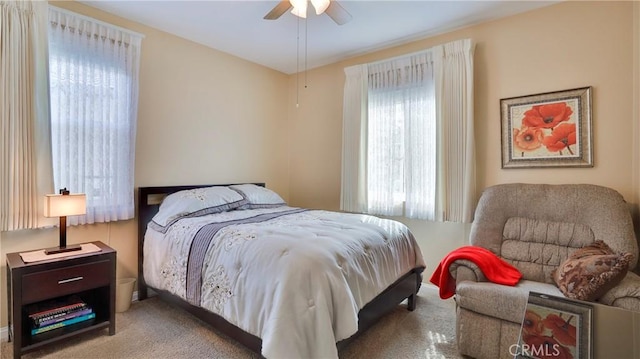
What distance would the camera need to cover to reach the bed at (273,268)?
1.61 m

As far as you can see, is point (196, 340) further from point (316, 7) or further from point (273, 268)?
point (316, 7)

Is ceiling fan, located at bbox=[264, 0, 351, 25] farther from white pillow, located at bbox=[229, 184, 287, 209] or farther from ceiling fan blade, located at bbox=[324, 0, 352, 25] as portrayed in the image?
white pillow, located at bbox=[229, 184, 287, 209]

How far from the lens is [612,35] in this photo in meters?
2.41

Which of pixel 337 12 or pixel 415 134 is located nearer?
pixel 337 12

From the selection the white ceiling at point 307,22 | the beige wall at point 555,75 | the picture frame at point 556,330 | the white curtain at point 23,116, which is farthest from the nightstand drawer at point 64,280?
the beige wall at point 555,75

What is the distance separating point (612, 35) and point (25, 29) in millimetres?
4506

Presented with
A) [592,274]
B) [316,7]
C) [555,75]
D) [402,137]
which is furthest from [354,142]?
[592,274]

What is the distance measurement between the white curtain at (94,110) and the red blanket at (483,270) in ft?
9.16

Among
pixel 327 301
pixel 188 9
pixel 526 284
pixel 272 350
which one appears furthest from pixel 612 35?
pixel 188 9

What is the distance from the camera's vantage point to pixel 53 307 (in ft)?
7.19

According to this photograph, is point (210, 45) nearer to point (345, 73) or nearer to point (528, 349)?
point (345, 73)

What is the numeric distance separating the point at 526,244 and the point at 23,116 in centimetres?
397

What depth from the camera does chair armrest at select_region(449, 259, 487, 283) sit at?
6.97ft

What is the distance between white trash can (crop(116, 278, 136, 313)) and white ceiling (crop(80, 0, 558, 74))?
8.12ft
